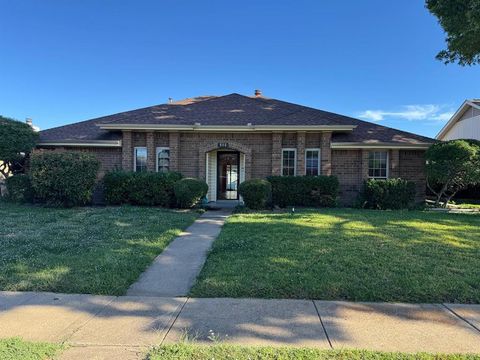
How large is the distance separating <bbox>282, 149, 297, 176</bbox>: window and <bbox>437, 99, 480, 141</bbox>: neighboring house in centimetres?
1347

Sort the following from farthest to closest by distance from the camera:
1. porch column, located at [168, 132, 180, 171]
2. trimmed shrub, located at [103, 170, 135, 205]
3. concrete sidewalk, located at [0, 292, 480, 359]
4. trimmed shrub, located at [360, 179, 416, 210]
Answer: porch column, located at [168, 132, 180, 171], trimmed shrub, located at [360, 179, 416, 210], trimmed shrub, located at [103, 170, 135, 205], concrete sidewalk, located at [0, 292, 480, 359]

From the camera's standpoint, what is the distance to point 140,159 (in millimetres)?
15453

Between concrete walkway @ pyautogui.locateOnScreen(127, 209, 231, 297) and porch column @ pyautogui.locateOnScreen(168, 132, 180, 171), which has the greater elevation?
porch column @ pyautogui.locateOnScreen(168, 132, 180, 171)

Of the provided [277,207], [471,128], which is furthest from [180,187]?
[471,128]

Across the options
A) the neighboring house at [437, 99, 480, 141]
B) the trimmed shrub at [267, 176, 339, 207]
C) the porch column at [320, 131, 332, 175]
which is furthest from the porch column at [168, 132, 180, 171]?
the neighboring house at [437, 99, 480, 141]

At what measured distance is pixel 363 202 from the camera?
555 inches

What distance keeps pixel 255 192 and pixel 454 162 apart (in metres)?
7.20

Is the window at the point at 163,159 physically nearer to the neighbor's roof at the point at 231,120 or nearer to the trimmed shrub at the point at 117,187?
the neighbor's roof at the point at 231,120

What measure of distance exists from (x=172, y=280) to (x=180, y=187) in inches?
297

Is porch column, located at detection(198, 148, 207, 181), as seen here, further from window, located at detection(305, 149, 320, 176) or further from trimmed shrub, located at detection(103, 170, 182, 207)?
window, located at detection(305, 149, 320, 176)

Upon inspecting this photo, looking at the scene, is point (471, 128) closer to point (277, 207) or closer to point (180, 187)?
point (277, 207)

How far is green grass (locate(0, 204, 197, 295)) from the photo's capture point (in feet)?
16.4

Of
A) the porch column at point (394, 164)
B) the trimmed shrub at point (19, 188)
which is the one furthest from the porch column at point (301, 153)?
the trimmed shrub at point (19, 188)

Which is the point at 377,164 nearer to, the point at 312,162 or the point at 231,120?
the point at 312,162
